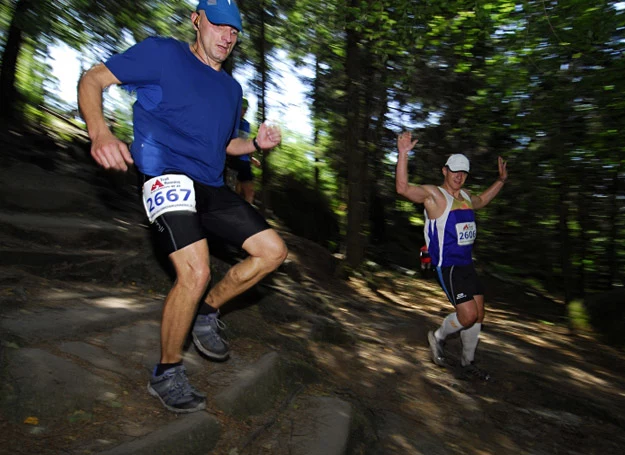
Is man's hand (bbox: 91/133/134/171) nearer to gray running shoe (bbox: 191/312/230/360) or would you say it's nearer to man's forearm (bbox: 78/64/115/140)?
man's forearm (bbox: 78/64/115/140)

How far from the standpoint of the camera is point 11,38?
1388 cm

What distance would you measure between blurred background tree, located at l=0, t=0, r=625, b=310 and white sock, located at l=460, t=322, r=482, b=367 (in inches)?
201

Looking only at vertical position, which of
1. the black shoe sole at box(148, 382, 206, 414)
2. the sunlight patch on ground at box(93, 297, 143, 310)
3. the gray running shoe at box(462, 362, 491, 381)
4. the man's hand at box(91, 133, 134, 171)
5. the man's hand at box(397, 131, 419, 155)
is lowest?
the gray running shoe at box(462, 362, 491, 381)

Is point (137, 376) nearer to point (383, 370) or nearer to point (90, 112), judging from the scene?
point (90, 112)

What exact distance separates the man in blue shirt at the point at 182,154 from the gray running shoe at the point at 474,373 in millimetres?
3268

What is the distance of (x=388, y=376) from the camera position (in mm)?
5441

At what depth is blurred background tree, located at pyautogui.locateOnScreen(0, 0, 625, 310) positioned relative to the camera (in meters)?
9.98

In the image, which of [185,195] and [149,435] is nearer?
[149,435]

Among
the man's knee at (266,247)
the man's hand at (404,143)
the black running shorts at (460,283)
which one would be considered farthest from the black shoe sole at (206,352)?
the black running shorts at (460,283)

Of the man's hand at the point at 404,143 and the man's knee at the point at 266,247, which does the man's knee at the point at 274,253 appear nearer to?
the man's knee at the point at 266,247

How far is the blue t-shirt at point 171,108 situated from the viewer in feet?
10.6

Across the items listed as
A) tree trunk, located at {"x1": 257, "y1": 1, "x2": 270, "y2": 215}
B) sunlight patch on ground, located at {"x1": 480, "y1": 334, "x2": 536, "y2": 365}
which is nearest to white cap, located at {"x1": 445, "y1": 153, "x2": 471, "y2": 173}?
sunlight patch on ground, located at {"x1": 480, "y1": 334, "x2": 536, "y2": 365}

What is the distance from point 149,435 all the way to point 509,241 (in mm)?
12325

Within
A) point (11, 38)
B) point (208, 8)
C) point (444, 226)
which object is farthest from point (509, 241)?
point (11, 38)
